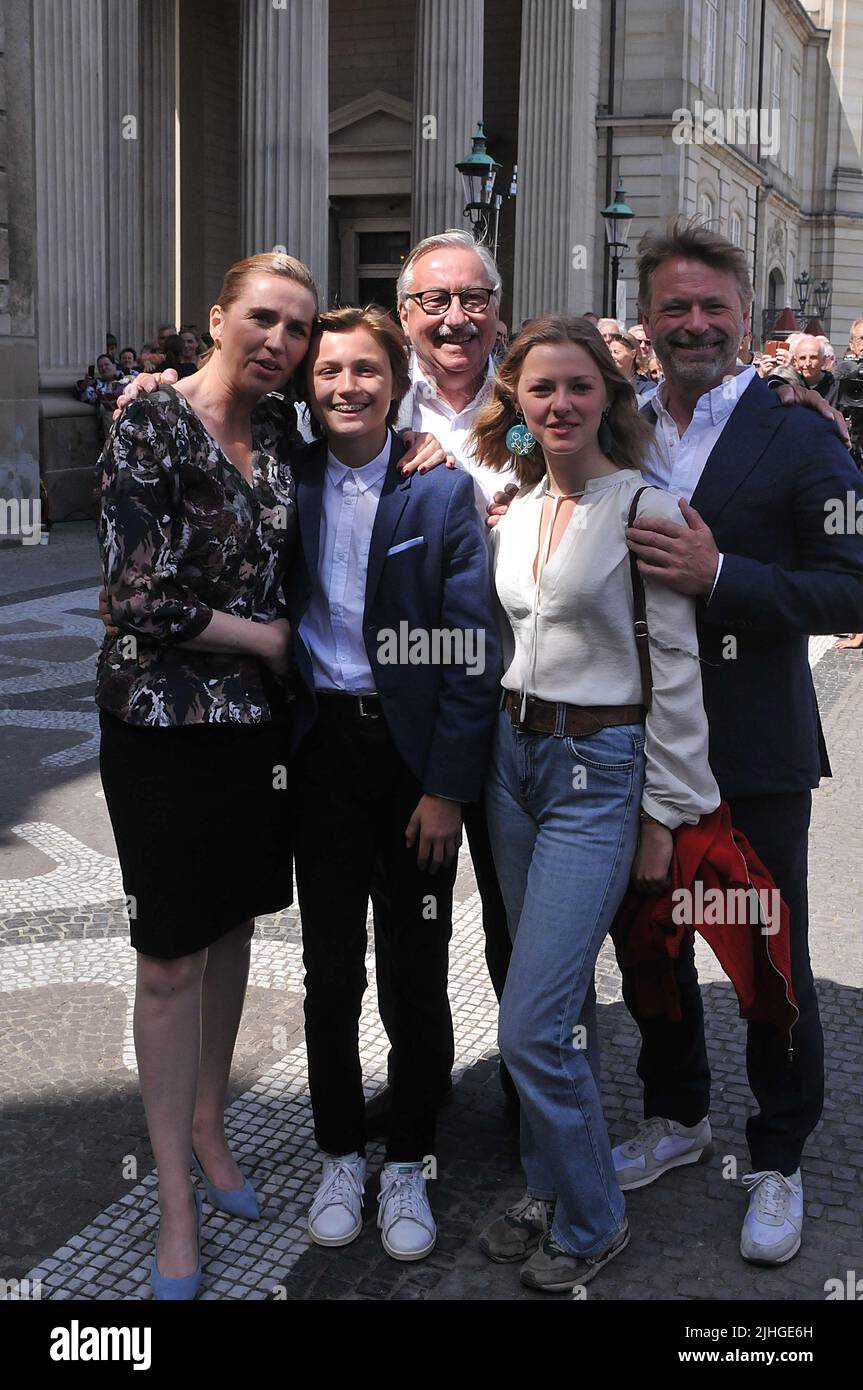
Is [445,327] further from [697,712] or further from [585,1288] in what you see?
[585,1288]

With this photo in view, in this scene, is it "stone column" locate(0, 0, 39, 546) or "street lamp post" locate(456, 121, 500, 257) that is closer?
"stone column" locate(0, 0, 39, 546)

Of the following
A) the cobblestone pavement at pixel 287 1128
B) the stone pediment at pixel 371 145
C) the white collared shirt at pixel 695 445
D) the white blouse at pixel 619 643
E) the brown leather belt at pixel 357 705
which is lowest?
the cobblestone pavement at pixel 287 1128

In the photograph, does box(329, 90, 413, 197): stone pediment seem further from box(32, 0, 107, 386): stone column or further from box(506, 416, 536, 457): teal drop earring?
box(506, 416, 536, 457): teal drop earring

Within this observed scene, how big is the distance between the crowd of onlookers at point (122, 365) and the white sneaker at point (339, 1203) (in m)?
13.4

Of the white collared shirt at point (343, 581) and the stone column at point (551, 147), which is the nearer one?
the white collared shirt at point (343, 581)

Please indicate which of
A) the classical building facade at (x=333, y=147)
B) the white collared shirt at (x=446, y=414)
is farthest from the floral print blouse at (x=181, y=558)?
the classical building facade at (x=333, y=147)

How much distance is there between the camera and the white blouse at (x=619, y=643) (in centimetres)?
304

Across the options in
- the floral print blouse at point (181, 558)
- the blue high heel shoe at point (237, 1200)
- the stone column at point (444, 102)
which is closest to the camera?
the floral print blouse at point (181, 558)

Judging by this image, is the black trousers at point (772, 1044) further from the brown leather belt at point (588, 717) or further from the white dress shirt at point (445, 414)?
the white dress shirt at point (445, 414)

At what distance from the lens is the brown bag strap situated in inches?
120

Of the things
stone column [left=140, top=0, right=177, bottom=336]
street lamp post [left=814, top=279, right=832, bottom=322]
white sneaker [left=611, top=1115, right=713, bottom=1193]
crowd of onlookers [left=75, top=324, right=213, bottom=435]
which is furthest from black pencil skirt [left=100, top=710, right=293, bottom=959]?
street lamp post [left=814, top=279, right=832, bottom=322]

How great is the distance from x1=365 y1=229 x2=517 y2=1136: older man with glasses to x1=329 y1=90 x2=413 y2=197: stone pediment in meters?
29.9

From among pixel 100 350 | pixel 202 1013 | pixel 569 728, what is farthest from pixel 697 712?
pixel 100 350

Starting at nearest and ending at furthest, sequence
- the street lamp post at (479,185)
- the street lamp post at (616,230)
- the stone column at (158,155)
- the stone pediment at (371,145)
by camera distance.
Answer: the street lamp post at (479,185) < the stone column at (158,155) < the street lamp post at (616,230) < the stone pediment at (371,145)
